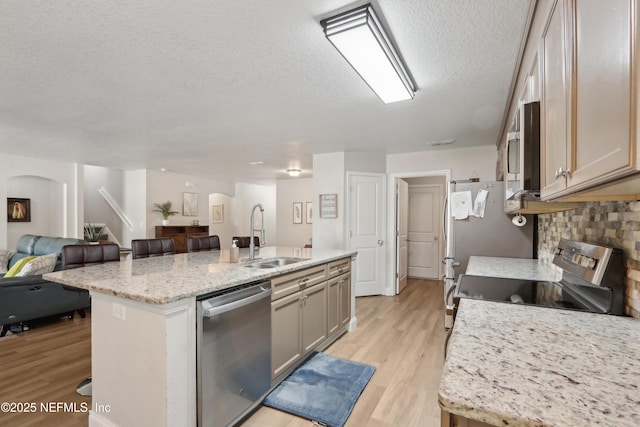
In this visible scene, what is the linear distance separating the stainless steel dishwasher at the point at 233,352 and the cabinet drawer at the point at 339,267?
3.26 feet

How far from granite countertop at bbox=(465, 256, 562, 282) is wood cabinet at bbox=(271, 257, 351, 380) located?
1.23 metres

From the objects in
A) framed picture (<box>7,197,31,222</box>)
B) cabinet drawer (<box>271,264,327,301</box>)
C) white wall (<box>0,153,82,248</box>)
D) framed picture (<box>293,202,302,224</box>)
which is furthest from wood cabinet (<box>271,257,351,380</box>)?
framed picture (<box>7,197,31,222</box>)

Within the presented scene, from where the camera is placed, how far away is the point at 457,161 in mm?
4539

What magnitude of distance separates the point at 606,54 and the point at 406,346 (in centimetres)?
285

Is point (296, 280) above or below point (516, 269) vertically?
below

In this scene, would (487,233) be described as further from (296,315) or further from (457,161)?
(296,315)

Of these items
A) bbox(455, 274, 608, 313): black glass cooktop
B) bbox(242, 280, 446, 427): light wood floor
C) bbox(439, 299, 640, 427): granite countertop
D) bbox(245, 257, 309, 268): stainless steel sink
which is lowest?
bbox(242, 280, 446, 427): light wood floor

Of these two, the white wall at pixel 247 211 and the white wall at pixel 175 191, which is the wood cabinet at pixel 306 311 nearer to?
the white wall at pixel 175 191

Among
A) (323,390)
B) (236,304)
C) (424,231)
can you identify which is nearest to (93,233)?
(236,304)

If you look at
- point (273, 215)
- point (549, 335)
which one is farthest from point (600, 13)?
point (273, 215)

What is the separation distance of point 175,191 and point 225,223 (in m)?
2.94

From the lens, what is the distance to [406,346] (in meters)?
3.00

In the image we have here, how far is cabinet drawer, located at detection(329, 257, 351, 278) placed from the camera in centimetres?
298

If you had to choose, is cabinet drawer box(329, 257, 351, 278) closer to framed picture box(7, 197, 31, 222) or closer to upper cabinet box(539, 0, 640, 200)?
upper cabinet box(539, 0, 640, 200)
